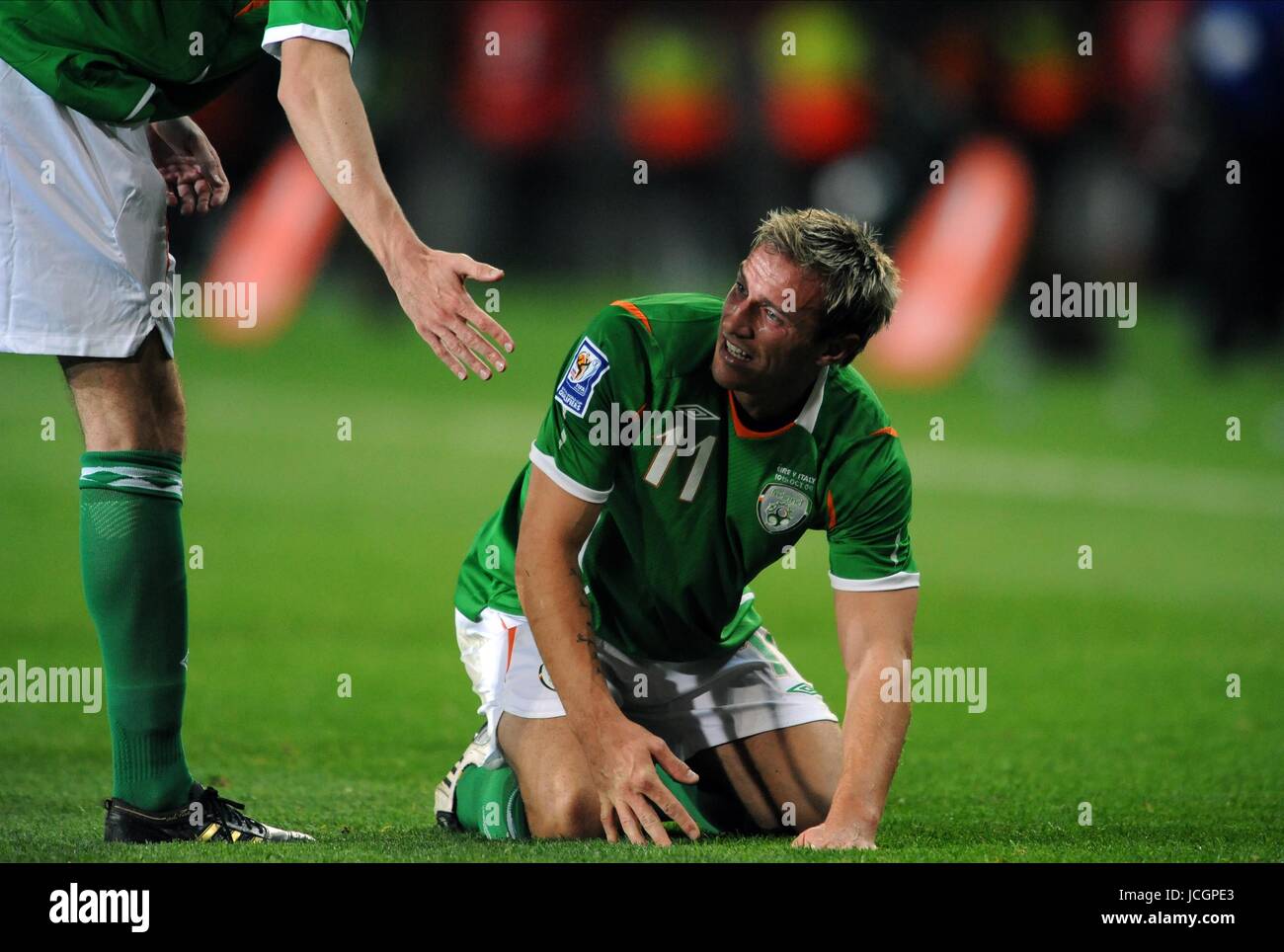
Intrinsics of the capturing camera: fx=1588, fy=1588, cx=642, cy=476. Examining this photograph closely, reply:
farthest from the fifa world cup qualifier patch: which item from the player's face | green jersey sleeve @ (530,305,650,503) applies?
the player's face

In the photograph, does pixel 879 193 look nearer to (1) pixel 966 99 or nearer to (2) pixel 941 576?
(1) pixel 966 99

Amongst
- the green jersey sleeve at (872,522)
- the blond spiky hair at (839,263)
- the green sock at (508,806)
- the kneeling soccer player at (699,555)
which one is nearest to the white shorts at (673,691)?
the kneeling soccer player at (699,555)

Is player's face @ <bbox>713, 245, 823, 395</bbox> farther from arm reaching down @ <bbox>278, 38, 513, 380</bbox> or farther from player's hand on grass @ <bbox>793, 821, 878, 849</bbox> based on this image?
player's hand on grass @ <bbox>793, 821, 878, 849</bbox>

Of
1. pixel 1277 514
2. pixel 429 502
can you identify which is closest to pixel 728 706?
pixel 429 502

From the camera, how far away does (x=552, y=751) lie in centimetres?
347

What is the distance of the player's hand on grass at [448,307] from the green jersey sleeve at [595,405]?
63 cm

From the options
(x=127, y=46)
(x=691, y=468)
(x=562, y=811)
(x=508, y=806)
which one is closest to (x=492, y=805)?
(x=508, y=806)

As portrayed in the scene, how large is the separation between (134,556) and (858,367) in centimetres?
1270

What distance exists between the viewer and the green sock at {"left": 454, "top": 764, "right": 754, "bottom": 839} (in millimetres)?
3387

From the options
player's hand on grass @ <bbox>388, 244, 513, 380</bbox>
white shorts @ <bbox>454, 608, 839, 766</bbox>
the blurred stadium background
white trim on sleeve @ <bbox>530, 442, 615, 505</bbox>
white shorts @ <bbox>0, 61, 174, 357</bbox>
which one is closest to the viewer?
player's hand on grass @ <bbox>388, 244, 513, 380</bbox>

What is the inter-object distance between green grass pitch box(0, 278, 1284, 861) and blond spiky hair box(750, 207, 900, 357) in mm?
1041

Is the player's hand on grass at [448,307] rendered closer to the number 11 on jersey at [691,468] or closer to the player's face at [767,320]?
the player's face at [767,320]

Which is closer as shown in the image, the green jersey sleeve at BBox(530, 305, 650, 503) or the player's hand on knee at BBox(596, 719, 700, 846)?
the player's hand on knee at BBox(596, 719, 700, 846)

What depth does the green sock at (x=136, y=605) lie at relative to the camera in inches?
120
